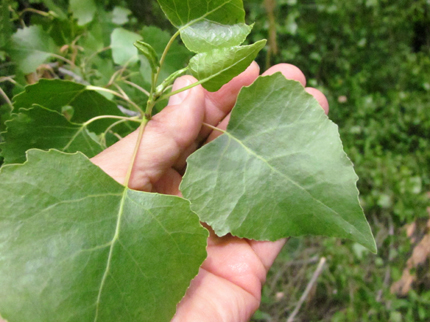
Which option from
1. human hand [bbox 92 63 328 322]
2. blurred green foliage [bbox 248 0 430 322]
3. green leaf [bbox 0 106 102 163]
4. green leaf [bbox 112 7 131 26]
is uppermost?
green leaf [bbox 112 7 131 26]

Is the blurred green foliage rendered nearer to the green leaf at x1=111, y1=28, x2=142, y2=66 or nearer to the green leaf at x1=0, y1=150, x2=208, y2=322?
the green leaf at x1=111, y1=28, x2=142, y2=66

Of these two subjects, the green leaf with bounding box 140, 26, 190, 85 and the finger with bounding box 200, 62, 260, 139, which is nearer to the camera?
the finger with bounding box 200, 62, 260, 139

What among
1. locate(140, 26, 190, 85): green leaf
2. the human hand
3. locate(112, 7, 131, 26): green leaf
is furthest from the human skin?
locate(112, 7, 131, 26): green leaf

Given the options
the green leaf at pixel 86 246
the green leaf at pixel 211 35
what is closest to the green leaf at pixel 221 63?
the green leaf at pixel 211 35

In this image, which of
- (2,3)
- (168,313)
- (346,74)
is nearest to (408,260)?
(346,74)

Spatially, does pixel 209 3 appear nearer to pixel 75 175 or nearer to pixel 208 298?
pixel 75 175

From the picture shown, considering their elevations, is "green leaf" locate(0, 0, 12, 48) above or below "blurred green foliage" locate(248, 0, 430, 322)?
above
